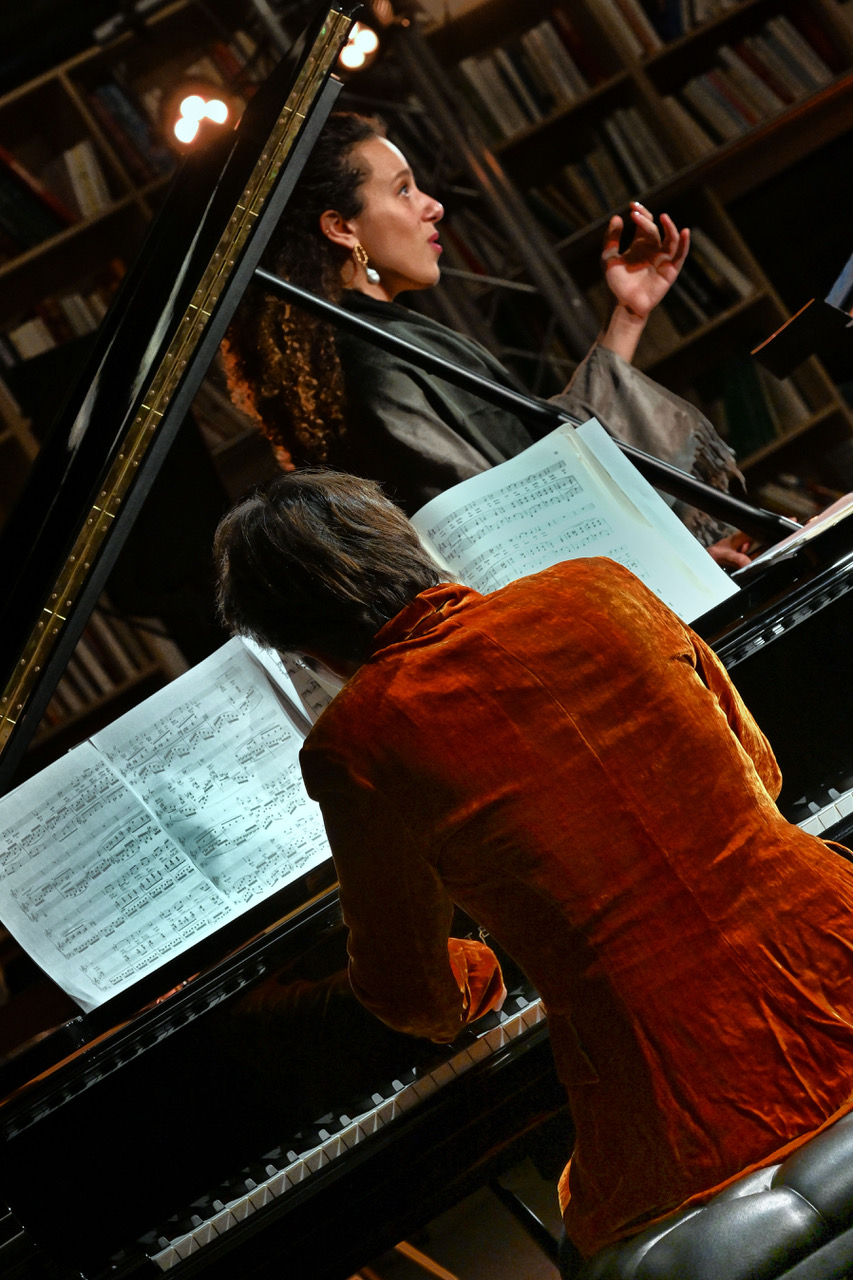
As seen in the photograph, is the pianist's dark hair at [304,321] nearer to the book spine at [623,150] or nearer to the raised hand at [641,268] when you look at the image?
the raised hand at [641,268]

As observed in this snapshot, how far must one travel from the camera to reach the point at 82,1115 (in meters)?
1.36

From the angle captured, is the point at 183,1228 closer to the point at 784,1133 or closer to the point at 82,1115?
the point at 82,1115

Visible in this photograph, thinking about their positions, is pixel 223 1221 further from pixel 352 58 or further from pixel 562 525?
pixel 352 58

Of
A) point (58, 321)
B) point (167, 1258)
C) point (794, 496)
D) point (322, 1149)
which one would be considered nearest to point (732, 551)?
point (322, 1149)

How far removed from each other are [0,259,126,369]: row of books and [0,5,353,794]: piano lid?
1927mm

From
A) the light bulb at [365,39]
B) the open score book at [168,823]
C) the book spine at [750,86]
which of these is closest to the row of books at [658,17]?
the book spine at [750,86]

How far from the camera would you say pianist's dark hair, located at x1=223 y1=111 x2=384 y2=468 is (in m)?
2.11

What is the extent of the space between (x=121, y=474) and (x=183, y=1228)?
3.32 feet

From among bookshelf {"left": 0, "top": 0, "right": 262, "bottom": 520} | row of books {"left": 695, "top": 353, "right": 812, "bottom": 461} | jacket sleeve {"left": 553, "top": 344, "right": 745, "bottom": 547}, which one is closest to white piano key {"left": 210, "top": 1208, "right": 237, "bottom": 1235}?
jacket sleeve {"left": 553, "top": 344, "right": 745, "bottom": 547}

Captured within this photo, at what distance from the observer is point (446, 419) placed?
6.73ft

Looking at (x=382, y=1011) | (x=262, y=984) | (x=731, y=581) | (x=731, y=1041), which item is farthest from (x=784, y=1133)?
(x=731, y=581)

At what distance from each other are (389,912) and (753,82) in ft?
10.7

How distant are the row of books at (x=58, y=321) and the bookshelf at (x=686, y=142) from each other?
106cm

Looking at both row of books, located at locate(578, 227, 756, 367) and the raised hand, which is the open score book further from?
row of books, located at locate(578, 227, 756, 367)
